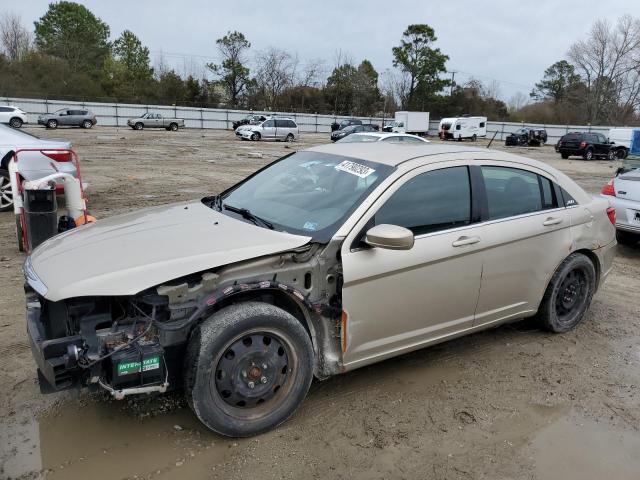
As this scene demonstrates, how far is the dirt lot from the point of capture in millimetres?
2844

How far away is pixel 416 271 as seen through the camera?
344cm

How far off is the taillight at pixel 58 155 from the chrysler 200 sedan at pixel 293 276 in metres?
5.26

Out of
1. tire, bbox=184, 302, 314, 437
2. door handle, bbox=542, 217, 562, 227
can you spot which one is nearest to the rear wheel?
door handle, bbox=542, 217, 562, 227

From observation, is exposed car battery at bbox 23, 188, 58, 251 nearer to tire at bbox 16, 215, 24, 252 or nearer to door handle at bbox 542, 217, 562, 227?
tire at bbox 16, 215, 24, 252

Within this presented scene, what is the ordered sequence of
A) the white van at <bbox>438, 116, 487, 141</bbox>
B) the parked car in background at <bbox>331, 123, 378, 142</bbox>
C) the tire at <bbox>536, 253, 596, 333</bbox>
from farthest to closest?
the white van at <bbox>438, 116, 487, 141</bbox>
the parked car in background at <bbox>331, 123, 378, 142</bbox>
the tire at <bbox>536, 253, 596, 333</bbox>

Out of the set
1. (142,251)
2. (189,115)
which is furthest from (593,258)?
(189,115)

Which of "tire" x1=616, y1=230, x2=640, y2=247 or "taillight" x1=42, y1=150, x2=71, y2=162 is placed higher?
"taillight" x1=42, y1=150, x2=71, y2=162

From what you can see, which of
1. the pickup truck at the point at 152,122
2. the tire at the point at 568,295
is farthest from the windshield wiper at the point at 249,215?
the pickup truck at the point at 152,122

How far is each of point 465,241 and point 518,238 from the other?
609 millimetres

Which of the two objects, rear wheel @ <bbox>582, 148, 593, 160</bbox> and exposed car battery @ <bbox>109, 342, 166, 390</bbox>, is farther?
rear wheel @ <bbox>582, 148, 593, 160</bbox>

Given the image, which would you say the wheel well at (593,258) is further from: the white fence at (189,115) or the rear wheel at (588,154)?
the white fence at (189,115)

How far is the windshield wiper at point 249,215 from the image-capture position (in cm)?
345

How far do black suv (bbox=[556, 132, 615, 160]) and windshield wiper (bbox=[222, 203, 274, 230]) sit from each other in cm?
3212

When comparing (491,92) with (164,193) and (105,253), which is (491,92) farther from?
(105,253)
